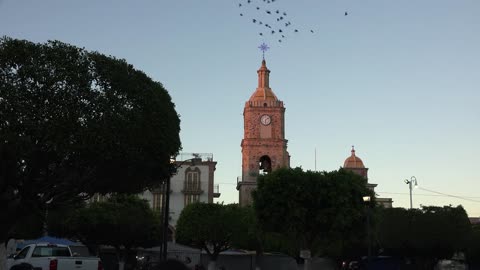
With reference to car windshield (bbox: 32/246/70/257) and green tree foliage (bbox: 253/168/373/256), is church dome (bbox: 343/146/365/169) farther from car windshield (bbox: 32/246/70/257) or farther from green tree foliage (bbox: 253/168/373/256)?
car windshield (bbox: 32/246/70/257)

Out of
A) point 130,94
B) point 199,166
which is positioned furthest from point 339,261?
point 130,94

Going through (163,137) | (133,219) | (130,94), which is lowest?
(133,219)

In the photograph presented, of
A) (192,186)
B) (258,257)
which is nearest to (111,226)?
(258,257)

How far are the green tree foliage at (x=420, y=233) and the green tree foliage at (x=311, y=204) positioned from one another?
19.9 ft

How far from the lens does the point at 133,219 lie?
43438 mm

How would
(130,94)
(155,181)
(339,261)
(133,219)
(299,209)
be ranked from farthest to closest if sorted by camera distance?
1. (339,261)
2. (133,219)
3. (299,209)
4. (155,181)
5. (130,94)

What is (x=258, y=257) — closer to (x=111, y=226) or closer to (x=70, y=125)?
(x=111, y=226)

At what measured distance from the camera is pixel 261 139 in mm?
78688

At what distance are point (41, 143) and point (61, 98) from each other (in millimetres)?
1904

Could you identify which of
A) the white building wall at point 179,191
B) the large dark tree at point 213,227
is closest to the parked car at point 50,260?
the large dark tree at point 213,227

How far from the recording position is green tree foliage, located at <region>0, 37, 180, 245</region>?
72.9 feet

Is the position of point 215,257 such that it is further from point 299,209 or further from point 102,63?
point 102,63

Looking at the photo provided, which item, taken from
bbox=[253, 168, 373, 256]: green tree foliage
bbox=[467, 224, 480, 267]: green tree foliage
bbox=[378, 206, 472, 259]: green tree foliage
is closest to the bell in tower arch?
bbox=[467, 224, 480, 267]: green tree foliage

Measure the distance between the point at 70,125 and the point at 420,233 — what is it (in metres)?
28.3
